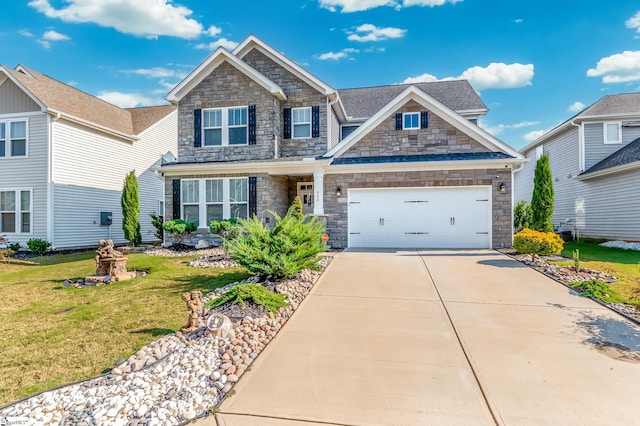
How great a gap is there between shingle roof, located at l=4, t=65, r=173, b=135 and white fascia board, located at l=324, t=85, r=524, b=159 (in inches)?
472

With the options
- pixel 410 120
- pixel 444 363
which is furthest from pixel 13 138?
pixel 444 363

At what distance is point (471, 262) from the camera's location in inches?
352

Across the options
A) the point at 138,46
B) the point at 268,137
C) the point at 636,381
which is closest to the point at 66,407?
the point at 636,381

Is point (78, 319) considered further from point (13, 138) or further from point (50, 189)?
point (13, 138)

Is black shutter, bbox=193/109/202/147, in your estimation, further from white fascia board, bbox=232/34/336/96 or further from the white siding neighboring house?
white fascia board, bbox=232/34/336/96

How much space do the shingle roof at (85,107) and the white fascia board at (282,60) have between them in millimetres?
7873

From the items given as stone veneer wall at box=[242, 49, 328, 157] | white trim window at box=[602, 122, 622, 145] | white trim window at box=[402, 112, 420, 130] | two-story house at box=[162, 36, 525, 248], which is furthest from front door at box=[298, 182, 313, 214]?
white trim window at box=[602, 122, 622, 145]

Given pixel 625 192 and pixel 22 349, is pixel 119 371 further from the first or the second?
pixel 625 192

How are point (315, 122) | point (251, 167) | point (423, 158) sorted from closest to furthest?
point (423, 158), point (251, 167), point (315, 122)

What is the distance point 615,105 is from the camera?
16.1 meters

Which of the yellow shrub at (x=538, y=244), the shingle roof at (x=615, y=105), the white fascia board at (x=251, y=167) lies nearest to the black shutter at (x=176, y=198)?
the white fascia board at (x=251, y=167)

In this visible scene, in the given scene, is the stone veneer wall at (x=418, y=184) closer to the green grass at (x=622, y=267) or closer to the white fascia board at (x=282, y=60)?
the green grass at (x=622, y=267)

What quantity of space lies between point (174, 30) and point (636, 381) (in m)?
17.1

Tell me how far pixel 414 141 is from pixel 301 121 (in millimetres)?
4905
